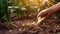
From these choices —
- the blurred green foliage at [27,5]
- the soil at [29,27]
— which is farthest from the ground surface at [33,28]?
the blurred green foliage at [27,5]

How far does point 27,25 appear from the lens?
3.22m

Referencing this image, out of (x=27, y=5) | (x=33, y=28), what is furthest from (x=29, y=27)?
(x=27, y=5)

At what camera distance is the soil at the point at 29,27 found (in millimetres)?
2996

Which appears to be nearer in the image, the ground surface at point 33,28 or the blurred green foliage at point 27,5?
the ground surface at point 33,28

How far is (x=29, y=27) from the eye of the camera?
10.3 feet

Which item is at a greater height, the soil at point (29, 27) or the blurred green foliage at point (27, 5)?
the blurred green foliage at point (27, 5)

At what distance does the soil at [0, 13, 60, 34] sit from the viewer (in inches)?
118

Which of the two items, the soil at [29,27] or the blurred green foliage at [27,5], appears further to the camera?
the blurred green foliage at [27,5]

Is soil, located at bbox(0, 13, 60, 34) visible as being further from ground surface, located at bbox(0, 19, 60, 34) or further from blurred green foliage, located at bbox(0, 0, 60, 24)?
blurred green foliage, located at bbox(0, 0, 60, 24)

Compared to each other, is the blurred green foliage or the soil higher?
the blurred green foliage

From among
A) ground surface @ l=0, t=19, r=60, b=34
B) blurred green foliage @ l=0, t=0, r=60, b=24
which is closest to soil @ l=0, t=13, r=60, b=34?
ground surface @ l=0, t=19, r=60, b=34

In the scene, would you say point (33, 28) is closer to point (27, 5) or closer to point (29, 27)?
point (29, 27)

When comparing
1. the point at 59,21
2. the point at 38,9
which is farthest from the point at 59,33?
the point at 38,9

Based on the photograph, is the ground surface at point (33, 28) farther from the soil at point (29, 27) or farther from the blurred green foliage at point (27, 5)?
the blurred green foliage at point (27, 5)
